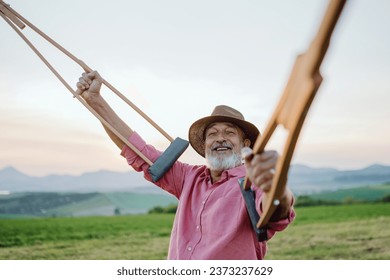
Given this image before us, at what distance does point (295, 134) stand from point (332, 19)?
24 cm

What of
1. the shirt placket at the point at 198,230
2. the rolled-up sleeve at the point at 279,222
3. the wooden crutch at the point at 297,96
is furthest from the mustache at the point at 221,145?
the wooden crutch at the point at 297,96

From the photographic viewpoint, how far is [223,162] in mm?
1706

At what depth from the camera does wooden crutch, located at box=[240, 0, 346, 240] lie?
32.5 inches

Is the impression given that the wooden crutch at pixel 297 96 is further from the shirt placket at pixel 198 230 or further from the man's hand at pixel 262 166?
the shirt placket at pixel 198 230

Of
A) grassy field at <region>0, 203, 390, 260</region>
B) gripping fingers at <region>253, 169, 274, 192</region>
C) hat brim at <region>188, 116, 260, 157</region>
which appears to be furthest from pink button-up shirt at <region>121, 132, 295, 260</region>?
grassy field at <region>0, 203, 390, 260</region>

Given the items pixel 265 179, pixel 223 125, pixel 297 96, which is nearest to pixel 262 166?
pixel 265 179

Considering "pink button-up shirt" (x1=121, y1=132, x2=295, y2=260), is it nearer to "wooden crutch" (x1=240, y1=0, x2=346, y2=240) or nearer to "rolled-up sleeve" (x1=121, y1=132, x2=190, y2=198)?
"rolled-up sleeve" (x1=121, y1=132, x2=190, y2=198)

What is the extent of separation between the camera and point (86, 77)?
1.90 m

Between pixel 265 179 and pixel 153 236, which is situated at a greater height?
pixel 153 236

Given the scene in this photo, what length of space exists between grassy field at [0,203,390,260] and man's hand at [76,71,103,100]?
274 cm

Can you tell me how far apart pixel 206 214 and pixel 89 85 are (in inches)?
27.3

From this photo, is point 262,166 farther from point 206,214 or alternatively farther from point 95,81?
point 95,81

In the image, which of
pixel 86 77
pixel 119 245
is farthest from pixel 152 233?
pixel 86 77

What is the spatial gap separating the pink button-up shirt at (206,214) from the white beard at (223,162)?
0.8 inches
